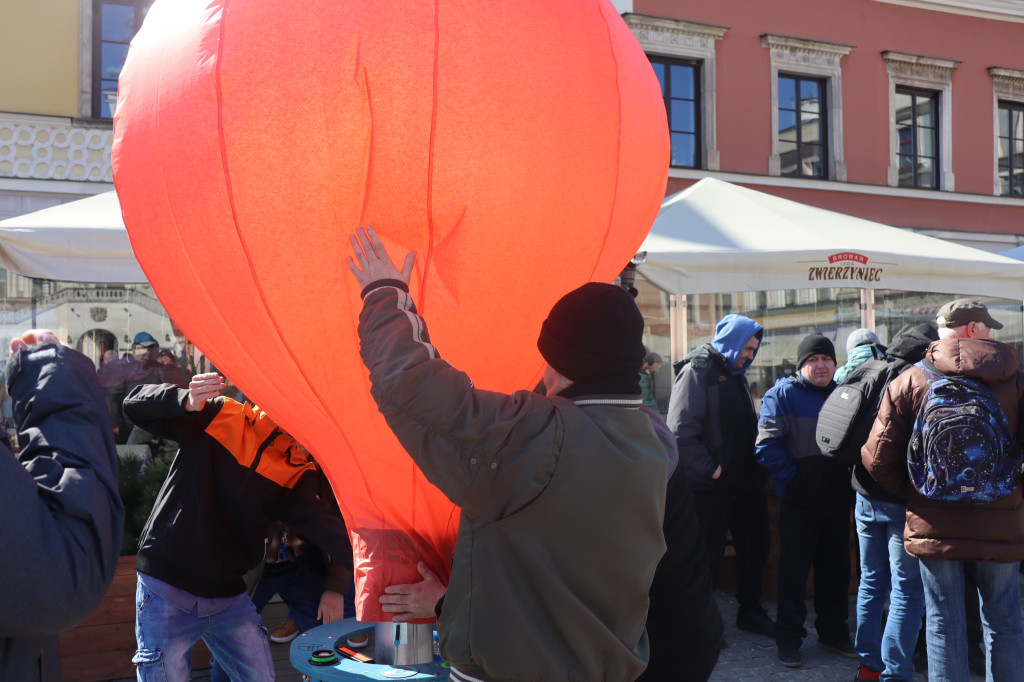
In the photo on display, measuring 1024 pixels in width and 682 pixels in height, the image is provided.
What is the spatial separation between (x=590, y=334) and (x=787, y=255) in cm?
413

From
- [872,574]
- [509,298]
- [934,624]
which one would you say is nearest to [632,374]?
[509,298]

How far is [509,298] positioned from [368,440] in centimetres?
44

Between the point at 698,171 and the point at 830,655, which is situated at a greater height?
the point at 698,171

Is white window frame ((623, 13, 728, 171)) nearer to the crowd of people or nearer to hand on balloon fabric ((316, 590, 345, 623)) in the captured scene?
the crowd of people

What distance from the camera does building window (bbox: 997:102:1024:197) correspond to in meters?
16.7

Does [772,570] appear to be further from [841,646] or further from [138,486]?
[138,486]

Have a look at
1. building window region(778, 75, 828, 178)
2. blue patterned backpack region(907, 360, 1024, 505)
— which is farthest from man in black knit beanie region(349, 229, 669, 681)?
building window region(778, 75, 828, 178)

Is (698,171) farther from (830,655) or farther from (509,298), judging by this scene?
(509,298)

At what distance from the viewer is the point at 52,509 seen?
4.98 feet

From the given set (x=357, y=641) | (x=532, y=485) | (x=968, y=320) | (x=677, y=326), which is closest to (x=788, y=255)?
(x=968, y=320)

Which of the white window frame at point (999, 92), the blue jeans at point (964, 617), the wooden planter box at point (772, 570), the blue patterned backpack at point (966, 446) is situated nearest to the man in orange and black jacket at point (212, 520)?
the blue patterned backpack at point (966, 446)

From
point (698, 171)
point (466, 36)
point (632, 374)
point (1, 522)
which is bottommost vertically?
point (1, 522)

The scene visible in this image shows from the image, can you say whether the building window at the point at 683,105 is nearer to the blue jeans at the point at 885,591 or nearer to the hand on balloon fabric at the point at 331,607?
the blue jeans at the point at 885,591

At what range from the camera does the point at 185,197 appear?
1.83m
